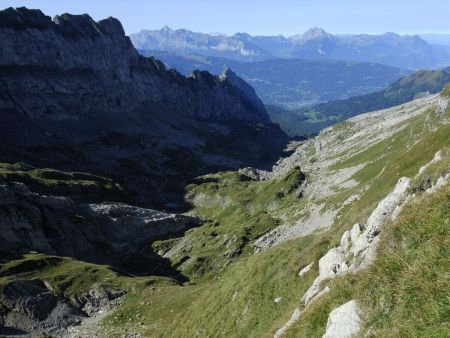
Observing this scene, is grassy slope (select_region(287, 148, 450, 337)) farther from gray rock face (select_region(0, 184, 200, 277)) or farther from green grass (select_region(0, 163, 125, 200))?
green grass (select_region(0, 163, 125, 200))

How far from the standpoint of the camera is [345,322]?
15195 mm

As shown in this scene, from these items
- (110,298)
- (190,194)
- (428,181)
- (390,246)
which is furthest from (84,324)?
(190,194)

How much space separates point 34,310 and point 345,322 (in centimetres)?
6703

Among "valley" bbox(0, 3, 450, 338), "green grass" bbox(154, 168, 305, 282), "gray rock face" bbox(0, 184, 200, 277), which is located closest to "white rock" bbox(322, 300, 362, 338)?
"valley" bbox(0, 3, 450, 338)

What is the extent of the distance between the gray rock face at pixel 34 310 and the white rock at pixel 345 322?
2440 inches

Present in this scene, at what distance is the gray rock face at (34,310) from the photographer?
228 ft

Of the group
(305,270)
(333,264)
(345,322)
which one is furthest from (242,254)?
(345,322)

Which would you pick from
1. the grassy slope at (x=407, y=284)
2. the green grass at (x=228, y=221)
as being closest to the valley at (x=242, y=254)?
the grassy slope at (x=407, y=284)

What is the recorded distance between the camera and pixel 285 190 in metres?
154

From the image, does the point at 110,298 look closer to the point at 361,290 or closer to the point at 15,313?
the point at 15,313

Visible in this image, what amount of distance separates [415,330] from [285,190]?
471 ft

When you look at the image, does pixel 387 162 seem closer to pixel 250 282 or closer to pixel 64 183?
pixel 250 282

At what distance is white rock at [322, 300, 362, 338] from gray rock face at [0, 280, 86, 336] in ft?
203

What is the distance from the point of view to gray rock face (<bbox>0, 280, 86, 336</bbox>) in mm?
69562
